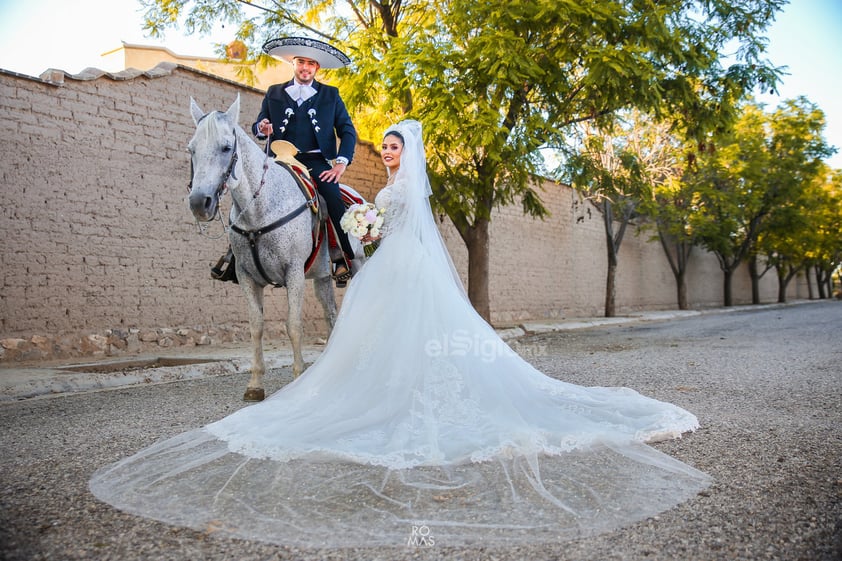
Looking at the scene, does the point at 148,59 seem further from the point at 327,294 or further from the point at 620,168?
the point at 327,294

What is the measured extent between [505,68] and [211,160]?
5.50 meters

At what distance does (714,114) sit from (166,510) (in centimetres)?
1088

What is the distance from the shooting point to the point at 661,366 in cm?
664

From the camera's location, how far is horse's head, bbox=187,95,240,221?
3.82m

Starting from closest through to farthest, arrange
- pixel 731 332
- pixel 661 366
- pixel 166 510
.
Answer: pixel 166 510 → pixel 661 366 → pixel 731 332

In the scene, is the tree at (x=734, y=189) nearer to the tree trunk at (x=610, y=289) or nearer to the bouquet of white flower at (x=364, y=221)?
the tree trunk at (x=610, y=289)

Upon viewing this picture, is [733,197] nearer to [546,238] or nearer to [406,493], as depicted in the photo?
[546,238]

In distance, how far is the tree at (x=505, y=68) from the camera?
8.65 metres

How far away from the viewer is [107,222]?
805 cm

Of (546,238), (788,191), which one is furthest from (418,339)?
(788,191)

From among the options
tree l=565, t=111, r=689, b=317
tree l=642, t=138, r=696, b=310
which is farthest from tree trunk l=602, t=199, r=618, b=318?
tree l=642, t=138, r=696, b=310

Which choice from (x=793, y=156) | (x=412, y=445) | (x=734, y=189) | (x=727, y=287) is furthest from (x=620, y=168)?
(x=727, y=287)

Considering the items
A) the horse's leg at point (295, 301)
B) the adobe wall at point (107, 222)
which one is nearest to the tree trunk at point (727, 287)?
the adobe wall at point (107, 222)

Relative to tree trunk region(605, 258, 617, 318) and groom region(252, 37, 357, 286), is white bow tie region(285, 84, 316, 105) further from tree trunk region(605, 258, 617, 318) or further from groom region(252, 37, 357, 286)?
tree trunk region(605, 258, 617, 318)
